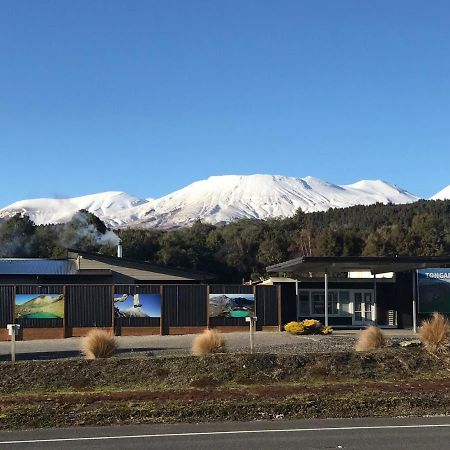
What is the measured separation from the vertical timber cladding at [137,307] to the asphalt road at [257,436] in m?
21.3

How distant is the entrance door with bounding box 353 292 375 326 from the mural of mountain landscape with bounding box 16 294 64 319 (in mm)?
17413

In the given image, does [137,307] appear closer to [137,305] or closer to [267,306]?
[137,305]

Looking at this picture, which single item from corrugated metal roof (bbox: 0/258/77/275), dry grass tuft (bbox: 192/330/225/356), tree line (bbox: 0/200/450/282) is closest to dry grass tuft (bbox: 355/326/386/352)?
dry grass tuft (bbox: 192/330/225/356)

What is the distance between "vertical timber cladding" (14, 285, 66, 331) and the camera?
108 ft

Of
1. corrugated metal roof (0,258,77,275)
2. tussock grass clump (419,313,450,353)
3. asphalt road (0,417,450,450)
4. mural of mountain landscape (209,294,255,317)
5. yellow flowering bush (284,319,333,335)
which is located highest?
corrugated metal roof (0,258,77,275)

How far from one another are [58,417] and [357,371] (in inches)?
335

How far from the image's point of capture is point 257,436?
11.3 meters

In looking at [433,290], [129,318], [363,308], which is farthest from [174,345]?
[433,290]

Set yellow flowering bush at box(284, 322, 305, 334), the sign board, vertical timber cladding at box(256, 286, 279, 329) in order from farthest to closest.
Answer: the sign board, vertical timber cladding at box(256, 286, 279, 329), yellow flowering bush at box(284, 322, 305, 334)

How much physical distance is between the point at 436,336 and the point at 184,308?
15723 mm

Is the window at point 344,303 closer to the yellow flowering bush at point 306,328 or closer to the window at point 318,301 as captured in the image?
the window at point 318,301

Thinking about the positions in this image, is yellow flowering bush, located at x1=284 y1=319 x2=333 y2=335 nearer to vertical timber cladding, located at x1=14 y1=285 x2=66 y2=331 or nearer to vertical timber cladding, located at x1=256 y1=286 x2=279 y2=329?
vertical timber cladding, located at x1=256 y1=286 x2=279 y2=329

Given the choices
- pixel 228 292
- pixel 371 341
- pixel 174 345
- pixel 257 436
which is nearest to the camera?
pixel 257 436

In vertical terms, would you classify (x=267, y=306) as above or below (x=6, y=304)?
below
